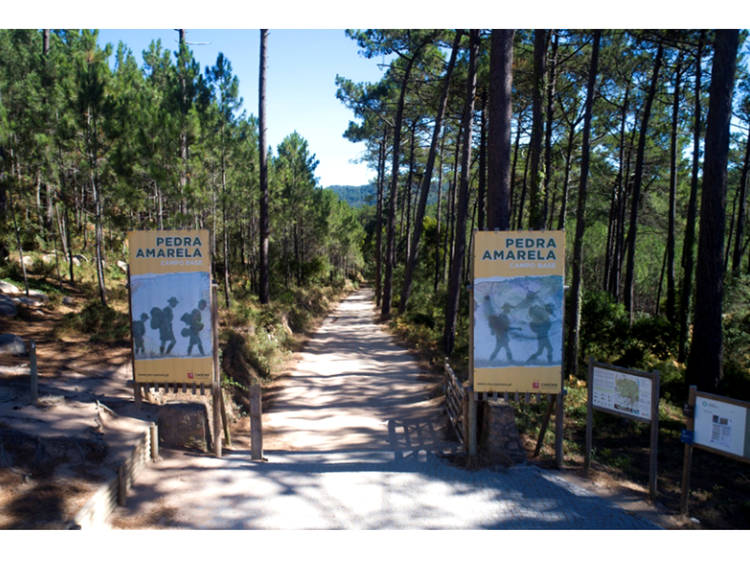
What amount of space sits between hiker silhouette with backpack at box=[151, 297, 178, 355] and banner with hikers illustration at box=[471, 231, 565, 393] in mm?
4169

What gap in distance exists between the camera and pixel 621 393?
17.9ft

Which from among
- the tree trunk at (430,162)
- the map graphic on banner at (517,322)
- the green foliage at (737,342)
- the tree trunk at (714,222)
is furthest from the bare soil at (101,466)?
the tree trunk at (430,162)

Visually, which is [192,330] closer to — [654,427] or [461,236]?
[654,427]

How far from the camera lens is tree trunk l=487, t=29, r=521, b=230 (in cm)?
785

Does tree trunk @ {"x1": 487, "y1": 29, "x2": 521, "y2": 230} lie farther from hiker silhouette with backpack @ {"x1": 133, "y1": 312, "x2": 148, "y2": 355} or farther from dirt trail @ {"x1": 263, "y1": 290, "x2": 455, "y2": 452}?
hiker silhouette with backpack @ {"x1": 133, "y1": 312, "x2": 148, "y2": 355}

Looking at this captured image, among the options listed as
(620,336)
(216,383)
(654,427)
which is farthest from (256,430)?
(620,336)

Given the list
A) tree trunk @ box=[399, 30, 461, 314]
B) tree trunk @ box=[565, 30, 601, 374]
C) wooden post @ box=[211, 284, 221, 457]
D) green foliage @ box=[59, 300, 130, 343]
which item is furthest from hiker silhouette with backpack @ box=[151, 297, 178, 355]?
tree trunk @ box=[399, 30, 461, 314]

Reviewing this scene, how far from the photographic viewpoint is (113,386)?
25.9 feet

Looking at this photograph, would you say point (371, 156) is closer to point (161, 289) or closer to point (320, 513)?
point (161, 289)

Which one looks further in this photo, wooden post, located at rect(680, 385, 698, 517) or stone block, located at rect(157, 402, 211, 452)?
stone block, located at rect(157, 402, 211, 452)

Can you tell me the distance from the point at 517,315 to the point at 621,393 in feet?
4.80

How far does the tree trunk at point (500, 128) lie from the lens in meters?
7.85

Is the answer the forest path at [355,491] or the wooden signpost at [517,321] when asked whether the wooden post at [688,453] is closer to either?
the forest path at [355,491]

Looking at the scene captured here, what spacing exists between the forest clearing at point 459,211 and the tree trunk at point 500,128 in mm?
34
